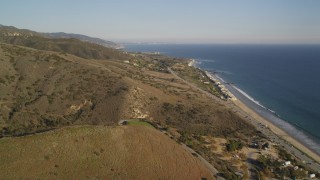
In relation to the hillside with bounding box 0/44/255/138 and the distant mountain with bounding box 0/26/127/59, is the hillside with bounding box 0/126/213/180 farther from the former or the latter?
the distant mountain with bounding box 0/26/127/59

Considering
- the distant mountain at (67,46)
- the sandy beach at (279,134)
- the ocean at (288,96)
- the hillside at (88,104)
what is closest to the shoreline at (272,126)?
the sandy beach at (279,134)

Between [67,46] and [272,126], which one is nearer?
[272,126]

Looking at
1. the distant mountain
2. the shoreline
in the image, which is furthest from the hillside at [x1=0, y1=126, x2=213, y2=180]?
the distant mountain

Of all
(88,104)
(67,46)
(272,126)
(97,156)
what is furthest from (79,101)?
(67,46)

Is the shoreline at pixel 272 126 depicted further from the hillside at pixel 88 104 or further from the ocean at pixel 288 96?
the hillside at pixel 88 104

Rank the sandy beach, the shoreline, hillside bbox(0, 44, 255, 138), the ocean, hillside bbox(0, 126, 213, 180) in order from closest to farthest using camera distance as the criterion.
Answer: hillside bbox(0, 126, 213, 180) < the sandy beach < the shoreline < hillside bbox(0, 44, 255, 138) < the ocean

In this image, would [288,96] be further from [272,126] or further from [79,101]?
[79,101]

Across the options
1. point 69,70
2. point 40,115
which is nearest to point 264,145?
point 40,115

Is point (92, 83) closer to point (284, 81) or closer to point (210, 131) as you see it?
point (210, 131)

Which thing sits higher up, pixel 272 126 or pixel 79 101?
pixel 79 101
